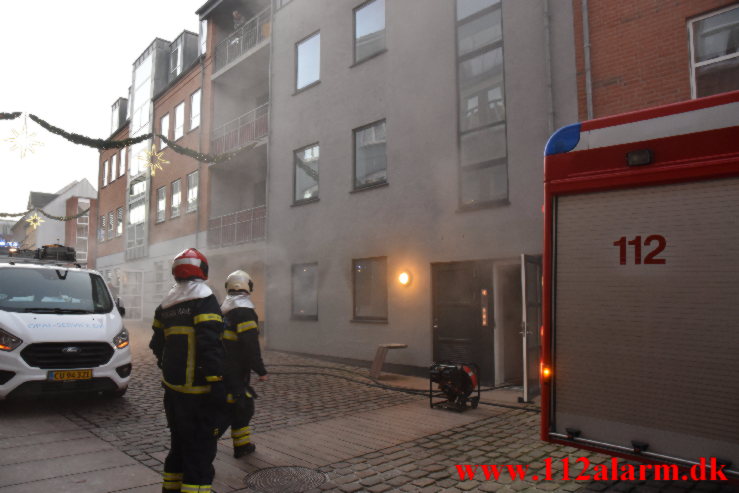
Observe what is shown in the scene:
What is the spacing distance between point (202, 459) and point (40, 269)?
247 inches

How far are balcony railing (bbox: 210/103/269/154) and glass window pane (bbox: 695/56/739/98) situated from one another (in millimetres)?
11753

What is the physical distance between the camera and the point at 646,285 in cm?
384

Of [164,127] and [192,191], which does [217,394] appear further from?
[164,127]

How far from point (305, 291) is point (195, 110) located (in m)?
11.5

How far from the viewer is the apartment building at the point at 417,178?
9.52 meters

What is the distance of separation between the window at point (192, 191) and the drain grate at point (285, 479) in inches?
686

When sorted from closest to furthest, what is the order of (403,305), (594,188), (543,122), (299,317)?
(594,188)
(543,122)
(403,305)
(299,317)

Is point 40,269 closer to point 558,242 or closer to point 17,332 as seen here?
point 17,332

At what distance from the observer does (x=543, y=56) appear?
30.8 feet

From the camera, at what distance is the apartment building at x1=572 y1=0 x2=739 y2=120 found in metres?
7.71

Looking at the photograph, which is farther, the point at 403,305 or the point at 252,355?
the point at 403,305

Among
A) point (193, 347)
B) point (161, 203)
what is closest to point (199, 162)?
point (161, 203)

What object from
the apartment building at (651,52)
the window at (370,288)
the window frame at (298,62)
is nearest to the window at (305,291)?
the window at (370,288)

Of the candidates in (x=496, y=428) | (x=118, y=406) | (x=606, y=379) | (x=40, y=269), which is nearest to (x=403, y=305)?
(x=496, y=428)
